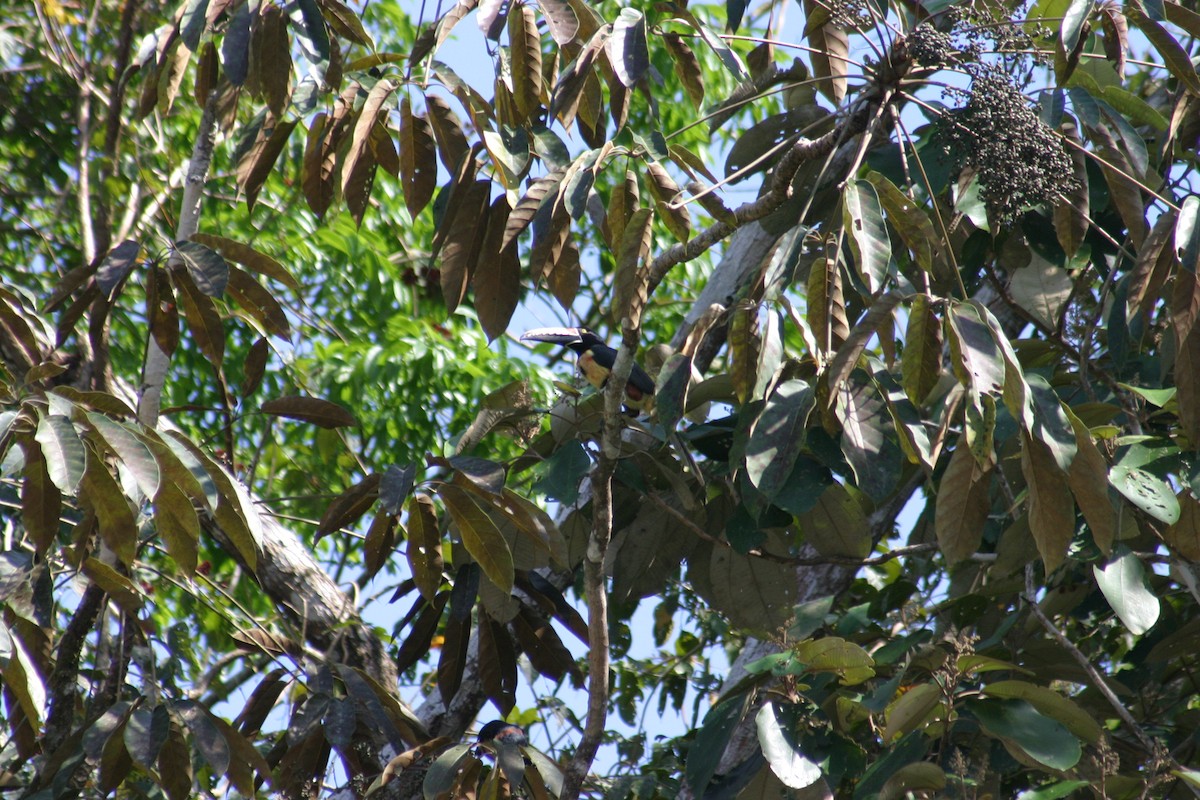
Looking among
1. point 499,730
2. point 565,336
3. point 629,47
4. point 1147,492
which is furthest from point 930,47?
point 565,336

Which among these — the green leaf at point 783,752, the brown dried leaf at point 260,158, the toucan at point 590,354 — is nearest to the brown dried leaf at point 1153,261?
the green leaf at point 783,752

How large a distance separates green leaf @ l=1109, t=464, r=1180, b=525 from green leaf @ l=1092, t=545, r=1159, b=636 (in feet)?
0.51

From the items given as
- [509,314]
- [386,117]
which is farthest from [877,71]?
[386,117]

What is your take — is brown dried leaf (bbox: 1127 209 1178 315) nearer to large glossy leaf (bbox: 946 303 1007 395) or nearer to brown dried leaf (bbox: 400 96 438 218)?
large glossy leaf (bbox: 946 303 1007 395)

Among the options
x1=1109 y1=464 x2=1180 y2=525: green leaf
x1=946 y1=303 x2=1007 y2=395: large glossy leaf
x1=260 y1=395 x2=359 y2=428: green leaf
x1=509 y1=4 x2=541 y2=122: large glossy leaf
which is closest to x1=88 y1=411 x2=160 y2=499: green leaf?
x1=260 y1=395 x2=359 y2=428: green leaf

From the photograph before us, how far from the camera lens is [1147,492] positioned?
7.14 feet

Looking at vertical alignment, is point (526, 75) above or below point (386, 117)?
below

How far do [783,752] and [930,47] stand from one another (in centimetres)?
126

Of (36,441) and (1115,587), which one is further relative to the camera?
(1115,587)

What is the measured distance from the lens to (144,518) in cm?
303

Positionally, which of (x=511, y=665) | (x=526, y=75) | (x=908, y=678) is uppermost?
(x=526, y=75)

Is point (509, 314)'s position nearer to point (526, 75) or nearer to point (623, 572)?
point (526, 75)

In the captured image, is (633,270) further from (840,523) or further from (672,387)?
(840,523)

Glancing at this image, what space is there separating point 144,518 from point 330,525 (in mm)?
726
